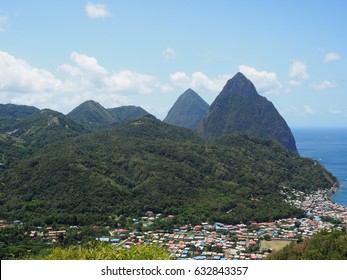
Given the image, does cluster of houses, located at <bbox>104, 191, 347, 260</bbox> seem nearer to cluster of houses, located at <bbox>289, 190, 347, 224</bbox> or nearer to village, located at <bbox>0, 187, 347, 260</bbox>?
village, located at <bbox>0, 187, 347, 260</bbox>

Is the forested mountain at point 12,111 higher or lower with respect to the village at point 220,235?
higher

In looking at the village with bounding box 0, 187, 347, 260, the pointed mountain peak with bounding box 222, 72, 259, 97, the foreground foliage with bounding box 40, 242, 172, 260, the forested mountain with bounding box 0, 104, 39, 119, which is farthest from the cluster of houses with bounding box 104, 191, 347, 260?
the forested mountain with bounding box 0, 104, 39, 119

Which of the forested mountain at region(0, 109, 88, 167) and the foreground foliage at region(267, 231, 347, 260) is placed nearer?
Result: the foreground foliage at region(267, 231, 347, 260)

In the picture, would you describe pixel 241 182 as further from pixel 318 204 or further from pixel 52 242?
pixel 52 242

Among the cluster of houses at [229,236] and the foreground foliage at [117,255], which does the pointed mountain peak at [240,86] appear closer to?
the cluster of houses at [229,236]

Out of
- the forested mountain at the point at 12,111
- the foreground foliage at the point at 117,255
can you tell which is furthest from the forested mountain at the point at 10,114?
the foreground foliage at the point at 117,255

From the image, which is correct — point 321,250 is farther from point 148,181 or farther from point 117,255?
point 148,181
